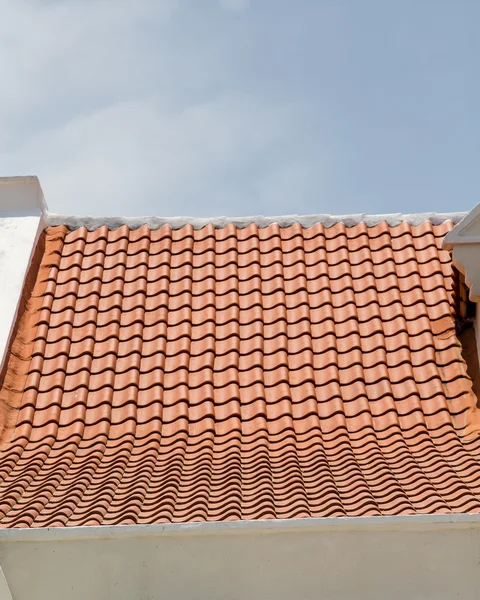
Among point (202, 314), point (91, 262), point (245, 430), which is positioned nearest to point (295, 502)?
point (245, 430)

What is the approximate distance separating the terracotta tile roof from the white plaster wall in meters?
0.26

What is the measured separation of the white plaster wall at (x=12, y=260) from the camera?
9125mm

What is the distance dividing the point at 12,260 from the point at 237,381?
273 centimetres

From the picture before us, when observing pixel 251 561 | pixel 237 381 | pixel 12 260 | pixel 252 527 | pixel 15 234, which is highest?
pixel 15 234

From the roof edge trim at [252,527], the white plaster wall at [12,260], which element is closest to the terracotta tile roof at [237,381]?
the roof edge trim at [252,527]

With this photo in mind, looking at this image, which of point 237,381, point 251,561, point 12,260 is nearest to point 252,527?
point 251,561

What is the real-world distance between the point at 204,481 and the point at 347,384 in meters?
2.07

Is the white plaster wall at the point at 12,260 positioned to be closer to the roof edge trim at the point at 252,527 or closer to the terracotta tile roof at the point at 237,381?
the terracotta tile roof at the point at 237,381

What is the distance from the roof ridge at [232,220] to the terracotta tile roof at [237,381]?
0.11 m

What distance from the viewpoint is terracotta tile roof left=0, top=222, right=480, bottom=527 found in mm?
6816

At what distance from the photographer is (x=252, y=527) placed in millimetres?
6215

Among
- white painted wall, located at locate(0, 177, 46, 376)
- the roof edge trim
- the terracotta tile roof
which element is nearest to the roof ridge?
the terracotta tile roof

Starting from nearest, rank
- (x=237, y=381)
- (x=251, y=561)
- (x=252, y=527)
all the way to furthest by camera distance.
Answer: (x=252, y=527) → (x=251, y=561) → (x=237, y=381)

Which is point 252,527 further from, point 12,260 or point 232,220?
point 232,220
